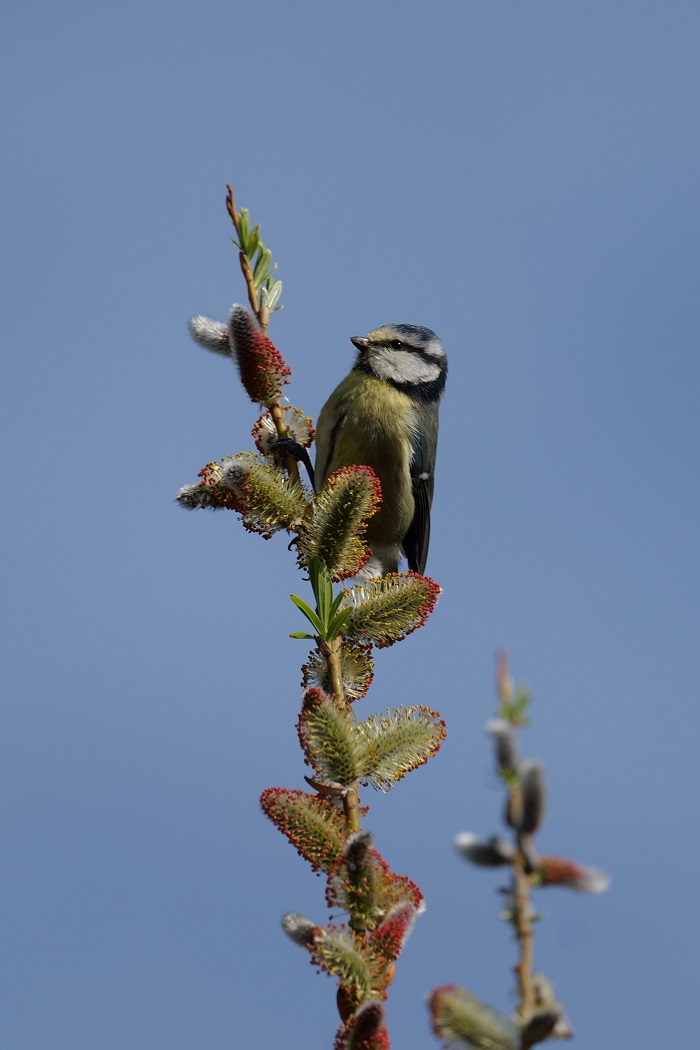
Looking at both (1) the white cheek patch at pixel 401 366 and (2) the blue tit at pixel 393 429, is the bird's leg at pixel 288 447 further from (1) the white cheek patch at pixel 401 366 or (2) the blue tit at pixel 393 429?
(1) the white cheek patch at pixel 401 366

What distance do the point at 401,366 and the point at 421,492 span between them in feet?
2.49

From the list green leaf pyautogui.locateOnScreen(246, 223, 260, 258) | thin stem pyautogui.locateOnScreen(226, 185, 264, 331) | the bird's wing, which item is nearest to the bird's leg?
thin stem pyautogui.locateOnScreen(226, 185, 264, 331)

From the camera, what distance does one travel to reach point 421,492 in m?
6.75

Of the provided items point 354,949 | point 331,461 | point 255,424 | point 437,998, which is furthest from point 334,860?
point 331,461

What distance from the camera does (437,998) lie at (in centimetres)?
150

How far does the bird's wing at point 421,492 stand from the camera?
21.7 feet

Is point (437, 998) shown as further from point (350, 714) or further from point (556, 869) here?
point (350, 714)

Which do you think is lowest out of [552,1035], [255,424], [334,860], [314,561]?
[552,1035]

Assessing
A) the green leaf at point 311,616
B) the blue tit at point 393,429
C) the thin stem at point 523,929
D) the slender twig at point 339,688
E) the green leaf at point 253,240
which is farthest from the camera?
the blue tit at point 393,429

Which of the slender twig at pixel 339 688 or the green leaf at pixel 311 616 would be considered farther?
the green leaf at pixel 311 616

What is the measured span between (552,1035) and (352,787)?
1.21 m

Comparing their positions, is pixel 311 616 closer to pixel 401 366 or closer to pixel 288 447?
pixel 288 447

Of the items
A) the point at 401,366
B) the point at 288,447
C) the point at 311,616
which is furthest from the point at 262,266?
the point at 401,366

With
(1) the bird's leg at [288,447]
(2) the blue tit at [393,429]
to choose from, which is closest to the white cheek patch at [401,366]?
(2) the blue tit at [393,429]
